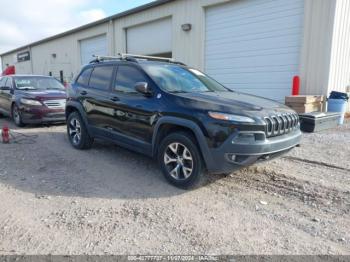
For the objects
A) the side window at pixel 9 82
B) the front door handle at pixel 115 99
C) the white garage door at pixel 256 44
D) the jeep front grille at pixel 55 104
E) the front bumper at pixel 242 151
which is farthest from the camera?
the side window at pixel 9 82

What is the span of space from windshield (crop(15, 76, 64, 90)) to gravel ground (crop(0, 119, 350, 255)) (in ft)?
14.8

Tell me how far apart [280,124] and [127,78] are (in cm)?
253

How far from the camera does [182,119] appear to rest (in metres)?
3.88

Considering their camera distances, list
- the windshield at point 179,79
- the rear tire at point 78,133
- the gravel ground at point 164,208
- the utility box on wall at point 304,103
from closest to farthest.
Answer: the gravel ground at point 164,208, the windshield at point 179,79, the rear tire at point 78,133, the utility box on wall at point 304,103

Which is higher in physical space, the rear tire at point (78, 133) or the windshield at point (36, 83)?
the windshield at point (36, 83)

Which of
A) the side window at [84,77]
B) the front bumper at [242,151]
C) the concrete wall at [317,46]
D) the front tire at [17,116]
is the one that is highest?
the concrete wall at [317,46]

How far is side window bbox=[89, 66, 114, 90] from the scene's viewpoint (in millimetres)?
5282

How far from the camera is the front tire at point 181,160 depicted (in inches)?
151

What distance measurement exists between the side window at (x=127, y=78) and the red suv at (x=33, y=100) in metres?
4.27

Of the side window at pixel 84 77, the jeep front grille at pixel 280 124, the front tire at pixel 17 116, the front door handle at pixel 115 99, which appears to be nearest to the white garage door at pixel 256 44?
the jeep front grille at pixel 280 124

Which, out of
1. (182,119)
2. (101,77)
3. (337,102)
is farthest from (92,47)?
(182,119)

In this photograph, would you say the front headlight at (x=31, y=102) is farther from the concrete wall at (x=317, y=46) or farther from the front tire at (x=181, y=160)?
the concrete wall at (x=317, y=46)

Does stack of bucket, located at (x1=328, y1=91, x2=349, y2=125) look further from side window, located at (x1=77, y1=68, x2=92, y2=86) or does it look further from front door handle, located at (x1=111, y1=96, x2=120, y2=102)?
side window, located at (x1=77, y1=68, x2=92, y2=86)

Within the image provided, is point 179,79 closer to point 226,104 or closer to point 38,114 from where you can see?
point 226,104
